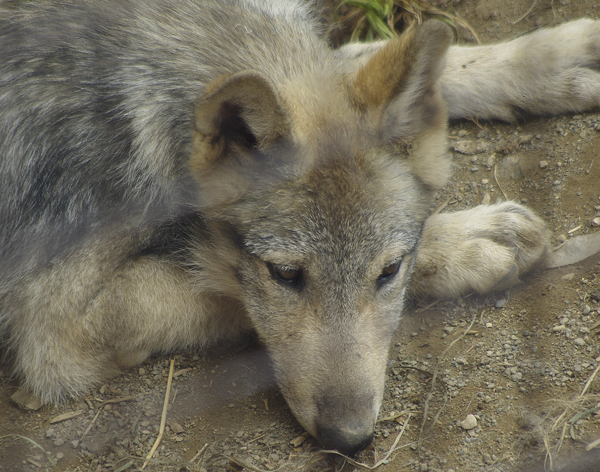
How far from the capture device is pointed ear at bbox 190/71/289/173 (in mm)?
2268

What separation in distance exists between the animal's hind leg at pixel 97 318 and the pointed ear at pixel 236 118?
89cm

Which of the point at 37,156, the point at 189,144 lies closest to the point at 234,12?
the point at 189,144

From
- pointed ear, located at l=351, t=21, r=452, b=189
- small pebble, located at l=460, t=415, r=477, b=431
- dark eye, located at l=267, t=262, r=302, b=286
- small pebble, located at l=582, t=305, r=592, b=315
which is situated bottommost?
small pebble, located at l=460, t=415, r=477, b=431

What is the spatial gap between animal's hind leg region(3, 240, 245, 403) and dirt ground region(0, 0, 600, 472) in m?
0.15

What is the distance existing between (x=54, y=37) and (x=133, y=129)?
0.72 metres

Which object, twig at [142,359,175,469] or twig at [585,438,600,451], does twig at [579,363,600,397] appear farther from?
twig at [142,359,175,469]

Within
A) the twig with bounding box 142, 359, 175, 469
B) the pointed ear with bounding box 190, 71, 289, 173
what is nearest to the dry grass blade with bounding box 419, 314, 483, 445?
the twig with bounding box 142, 359, 175, 469

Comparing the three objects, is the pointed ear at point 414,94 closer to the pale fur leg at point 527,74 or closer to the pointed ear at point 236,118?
the pointed ear at point 236,118

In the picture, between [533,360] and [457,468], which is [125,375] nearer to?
[457,468]

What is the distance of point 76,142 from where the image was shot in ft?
9.95

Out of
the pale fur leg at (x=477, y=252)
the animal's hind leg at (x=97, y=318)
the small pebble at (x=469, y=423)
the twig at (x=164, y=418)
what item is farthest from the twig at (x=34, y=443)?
the pale fur leg at (x=477, y=252)

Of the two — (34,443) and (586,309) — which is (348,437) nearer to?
(586,309)

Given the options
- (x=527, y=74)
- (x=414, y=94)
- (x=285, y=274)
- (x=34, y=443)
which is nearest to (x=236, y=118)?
(x=285, y=274)

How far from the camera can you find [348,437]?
256 cm
